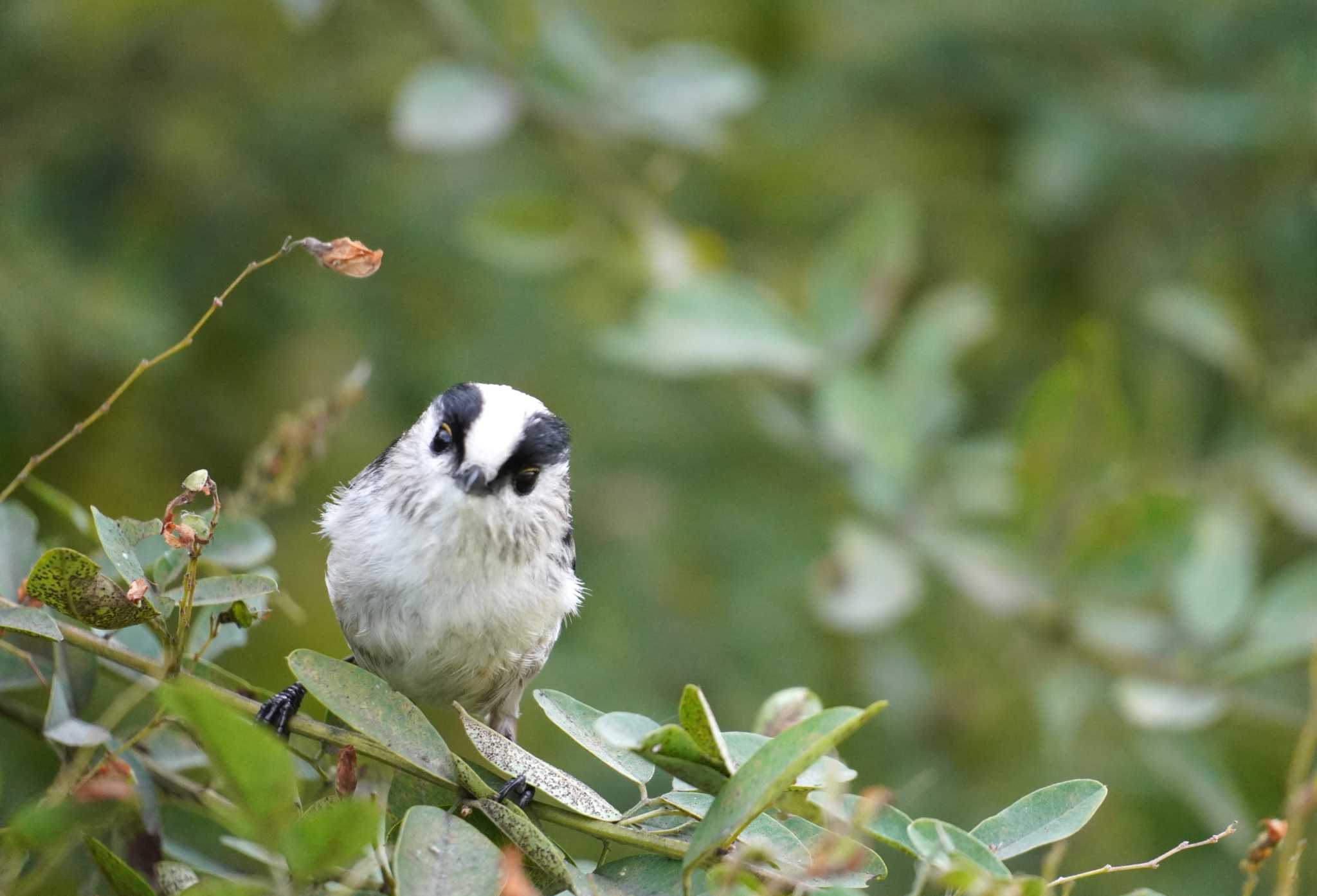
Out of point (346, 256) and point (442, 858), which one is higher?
point (346, 256)

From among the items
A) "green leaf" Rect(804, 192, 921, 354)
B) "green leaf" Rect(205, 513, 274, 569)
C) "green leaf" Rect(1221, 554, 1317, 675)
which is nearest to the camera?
"green leaf" Rect(205, 513, 274, 569)

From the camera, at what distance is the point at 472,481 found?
7.97ft

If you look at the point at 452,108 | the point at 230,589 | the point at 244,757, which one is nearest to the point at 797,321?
the point at 452,108

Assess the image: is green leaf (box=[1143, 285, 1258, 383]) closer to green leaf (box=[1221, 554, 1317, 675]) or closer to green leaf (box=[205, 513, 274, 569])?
green leaf (box=[1221, 554, 1317, 675])

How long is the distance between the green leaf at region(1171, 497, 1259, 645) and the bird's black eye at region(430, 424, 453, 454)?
5.61ft

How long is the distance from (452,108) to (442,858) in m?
2.32

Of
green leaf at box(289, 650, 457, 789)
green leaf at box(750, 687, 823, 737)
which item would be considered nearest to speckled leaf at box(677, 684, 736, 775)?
green leaf at box(289, 650, 457, 789)

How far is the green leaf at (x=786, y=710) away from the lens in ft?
6.65

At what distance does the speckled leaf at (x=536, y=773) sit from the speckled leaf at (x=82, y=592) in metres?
0.41

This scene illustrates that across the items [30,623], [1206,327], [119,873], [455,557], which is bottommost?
[119,873]

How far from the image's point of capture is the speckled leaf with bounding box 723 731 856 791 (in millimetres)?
1610

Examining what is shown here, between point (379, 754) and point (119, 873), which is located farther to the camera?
point (379, 754)

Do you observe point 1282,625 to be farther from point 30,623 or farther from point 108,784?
point 30,623

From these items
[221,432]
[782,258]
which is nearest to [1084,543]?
[782,258]
